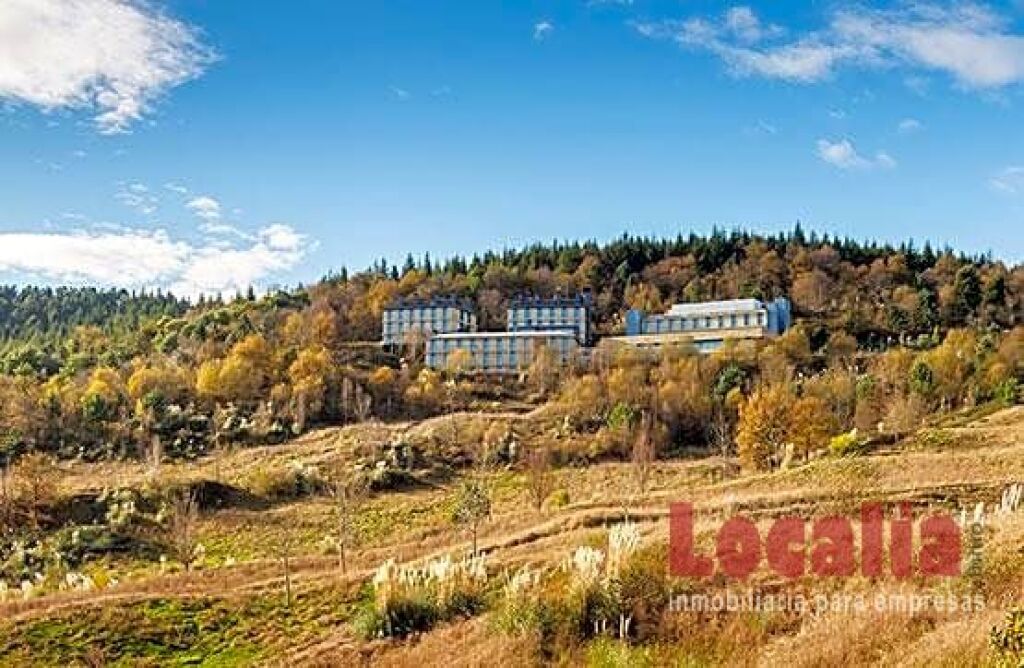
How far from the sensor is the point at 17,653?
17109 mm

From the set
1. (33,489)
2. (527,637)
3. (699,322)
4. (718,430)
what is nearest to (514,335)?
(699,322)

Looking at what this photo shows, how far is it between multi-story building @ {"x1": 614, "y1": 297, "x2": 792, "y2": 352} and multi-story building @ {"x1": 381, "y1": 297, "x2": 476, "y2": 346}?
56.5 ft

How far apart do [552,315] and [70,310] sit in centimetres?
10195

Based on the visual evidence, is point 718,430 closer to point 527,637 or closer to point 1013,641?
point 527,637

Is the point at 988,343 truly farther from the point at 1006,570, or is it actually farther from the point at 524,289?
the point at 1006,570

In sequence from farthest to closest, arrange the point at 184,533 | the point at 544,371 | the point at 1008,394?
the point at 544,371 < the point at 1008,394 < the point at 184,533

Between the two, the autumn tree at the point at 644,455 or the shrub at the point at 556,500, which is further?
the autumn tree at the point at 644,455

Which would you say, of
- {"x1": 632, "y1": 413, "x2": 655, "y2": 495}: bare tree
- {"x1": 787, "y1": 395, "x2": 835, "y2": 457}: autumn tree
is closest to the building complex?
{"x1": 632, "y1": 413, "x2": 655, "y2": 495}: bare tree

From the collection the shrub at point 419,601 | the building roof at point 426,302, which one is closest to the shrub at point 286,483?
the shrub at point 419,601

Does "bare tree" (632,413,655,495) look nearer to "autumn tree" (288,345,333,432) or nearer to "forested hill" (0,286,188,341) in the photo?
"autumn tree" (288,345,333,432)

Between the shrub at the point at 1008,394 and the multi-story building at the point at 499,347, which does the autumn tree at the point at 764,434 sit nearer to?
the shrub at the point at 1008,394

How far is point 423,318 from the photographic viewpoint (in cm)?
10481

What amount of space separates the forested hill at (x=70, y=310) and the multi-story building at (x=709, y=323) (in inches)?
2516

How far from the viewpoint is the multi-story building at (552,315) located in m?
103
